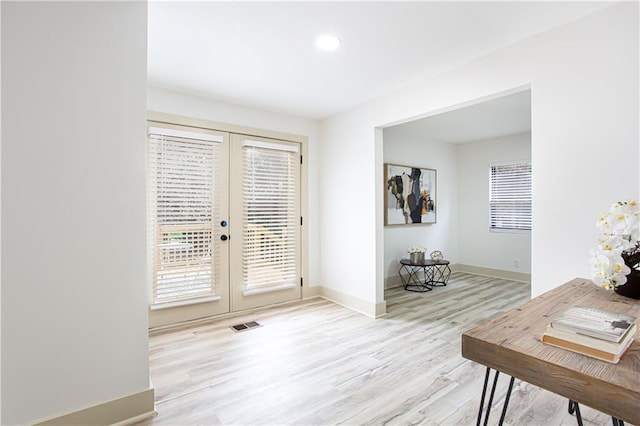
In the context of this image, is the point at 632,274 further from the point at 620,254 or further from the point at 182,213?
the point at 182,213

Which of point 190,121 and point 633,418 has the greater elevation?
point 190,121

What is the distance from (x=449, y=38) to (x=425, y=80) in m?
0.73

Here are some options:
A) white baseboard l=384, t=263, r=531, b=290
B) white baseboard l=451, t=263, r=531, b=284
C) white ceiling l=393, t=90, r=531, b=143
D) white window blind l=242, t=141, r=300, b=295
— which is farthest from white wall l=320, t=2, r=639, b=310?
white baseboard l=451, t=263, r=531, b=284

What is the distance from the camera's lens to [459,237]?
6.27 m

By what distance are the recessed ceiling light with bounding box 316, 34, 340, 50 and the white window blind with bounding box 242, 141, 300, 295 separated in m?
1.68

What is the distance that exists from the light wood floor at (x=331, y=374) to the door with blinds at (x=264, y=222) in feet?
1.26

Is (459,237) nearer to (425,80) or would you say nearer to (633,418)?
(425,80)

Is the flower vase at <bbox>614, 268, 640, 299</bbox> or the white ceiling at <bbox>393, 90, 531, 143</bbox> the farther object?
the white ceiling at <bbox>393, 90, 531, 143</bbox>

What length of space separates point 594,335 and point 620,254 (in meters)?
0.80

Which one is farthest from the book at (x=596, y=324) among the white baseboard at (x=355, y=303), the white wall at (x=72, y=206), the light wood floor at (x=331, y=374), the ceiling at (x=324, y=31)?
the white baseboard at (x=355, y=303)

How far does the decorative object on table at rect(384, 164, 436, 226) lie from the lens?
200 inches

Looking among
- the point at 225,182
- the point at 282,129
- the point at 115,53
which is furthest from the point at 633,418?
the point at 282,129

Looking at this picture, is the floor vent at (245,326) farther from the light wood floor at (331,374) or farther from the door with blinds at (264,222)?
the door with blinds at (264,222)

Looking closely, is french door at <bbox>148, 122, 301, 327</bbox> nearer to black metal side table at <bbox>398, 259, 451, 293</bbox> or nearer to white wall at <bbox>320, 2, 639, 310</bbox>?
black metal side table at <bbox>398, 259, 451, 293</bbox>
